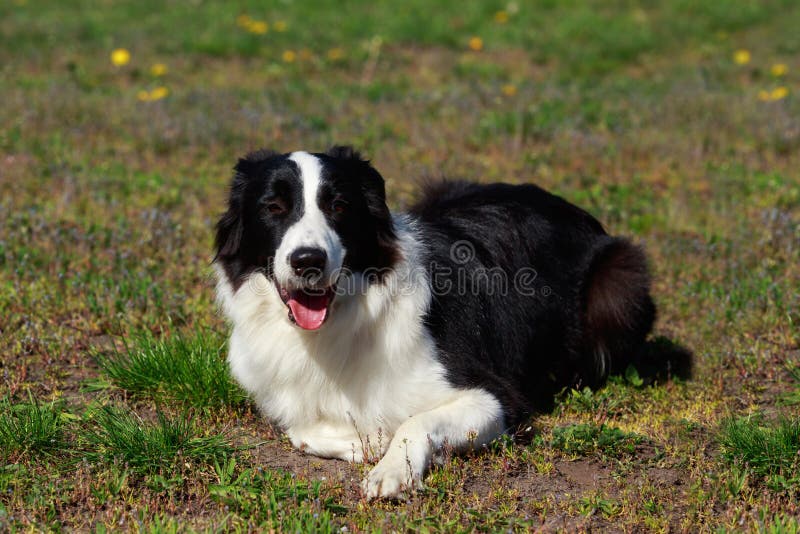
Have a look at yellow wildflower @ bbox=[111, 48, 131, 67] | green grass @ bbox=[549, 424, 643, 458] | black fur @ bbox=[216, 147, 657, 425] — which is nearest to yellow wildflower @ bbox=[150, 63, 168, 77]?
yellow wildflower @ bbox=[111, 48, 131, 67]

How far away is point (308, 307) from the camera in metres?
3.70

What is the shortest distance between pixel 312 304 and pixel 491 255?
115 centimetres

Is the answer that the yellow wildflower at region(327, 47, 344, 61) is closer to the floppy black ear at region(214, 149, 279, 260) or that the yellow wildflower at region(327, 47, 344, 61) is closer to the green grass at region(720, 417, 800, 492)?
the floppy black ear at region(214, 149, 279, 260)

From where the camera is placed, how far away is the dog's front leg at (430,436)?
3.50 m

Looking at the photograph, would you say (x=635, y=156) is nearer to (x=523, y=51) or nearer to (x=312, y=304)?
(x=523, y=51)

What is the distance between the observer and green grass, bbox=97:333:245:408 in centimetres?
432

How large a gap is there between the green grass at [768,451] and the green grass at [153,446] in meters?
2.10

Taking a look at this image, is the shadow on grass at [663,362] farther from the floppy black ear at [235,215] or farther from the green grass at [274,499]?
the floppy black ear at [235,215]

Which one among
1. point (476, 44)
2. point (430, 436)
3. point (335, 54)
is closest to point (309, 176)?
point (430, 436)

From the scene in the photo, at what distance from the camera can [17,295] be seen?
5.31 metres

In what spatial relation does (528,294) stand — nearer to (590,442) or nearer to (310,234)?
(590,442)

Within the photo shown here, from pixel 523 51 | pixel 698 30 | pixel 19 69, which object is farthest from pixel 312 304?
pixel 698 30

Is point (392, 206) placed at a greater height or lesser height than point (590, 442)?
greater

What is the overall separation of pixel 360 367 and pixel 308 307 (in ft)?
1.37
